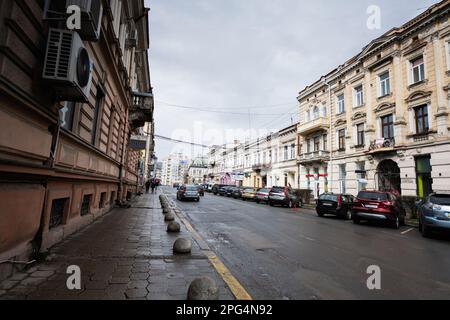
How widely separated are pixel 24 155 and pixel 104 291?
236 centimetres

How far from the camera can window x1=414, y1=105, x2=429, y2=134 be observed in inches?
766

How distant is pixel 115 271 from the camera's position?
4500 mm

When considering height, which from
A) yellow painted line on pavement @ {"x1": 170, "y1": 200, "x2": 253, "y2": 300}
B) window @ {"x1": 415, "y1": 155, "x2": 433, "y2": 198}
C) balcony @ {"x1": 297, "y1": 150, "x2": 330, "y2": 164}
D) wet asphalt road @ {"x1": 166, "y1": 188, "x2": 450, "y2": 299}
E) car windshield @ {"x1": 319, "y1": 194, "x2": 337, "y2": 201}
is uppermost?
balcony @ {"x1": 297, "y1": 150, "x2": 330, "y2": 164}

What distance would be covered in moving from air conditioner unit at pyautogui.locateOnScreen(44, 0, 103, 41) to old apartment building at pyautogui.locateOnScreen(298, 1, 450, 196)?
20.8 metres

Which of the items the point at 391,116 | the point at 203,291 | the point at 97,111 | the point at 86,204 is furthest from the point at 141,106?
the point at 391,116

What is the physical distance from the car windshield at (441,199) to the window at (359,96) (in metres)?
17.1

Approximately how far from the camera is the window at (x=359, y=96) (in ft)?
83.9

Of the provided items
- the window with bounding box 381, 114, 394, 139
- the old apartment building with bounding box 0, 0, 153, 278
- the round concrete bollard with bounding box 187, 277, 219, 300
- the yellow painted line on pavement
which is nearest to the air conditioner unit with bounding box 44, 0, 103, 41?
the old apartment building with bounding box 0, 0, 153, 278

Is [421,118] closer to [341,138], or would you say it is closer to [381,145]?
[381,145]

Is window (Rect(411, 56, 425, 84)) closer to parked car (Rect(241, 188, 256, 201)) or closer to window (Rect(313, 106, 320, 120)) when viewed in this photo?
window (Rect(313, 106, 320, 120))

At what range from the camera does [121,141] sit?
582 inches

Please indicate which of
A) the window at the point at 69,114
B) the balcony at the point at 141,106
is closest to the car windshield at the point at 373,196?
the window at the point at 69,114
